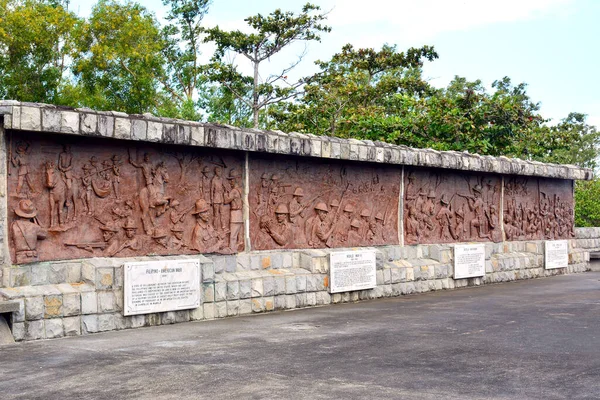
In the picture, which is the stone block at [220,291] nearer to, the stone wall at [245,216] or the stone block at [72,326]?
the stone wall at [245,216]

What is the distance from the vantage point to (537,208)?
2077cm

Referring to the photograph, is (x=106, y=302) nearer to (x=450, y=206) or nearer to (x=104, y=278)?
(x=104, y=278)

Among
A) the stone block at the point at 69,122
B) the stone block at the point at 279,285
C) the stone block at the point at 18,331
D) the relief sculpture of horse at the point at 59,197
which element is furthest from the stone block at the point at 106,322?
the stone block at the point at 279,285

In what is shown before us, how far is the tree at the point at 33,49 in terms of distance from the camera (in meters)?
31.7

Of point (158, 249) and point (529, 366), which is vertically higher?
point (158, 249)

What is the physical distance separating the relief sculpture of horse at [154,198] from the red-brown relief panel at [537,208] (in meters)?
10.2

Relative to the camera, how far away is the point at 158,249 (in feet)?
38.9

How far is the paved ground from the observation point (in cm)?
667

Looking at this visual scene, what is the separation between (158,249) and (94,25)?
2459 centimetres

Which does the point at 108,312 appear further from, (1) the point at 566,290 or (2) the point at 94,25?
(2) the point at 94,25

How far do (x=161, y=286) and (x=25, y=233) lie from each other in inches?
78.3

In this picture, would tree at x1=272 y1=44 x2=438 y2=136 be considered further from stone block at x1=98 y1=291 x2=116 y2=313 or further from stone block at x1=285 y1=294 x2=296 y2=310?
stone block at x1=98 y1=291 x2=116 y2=313

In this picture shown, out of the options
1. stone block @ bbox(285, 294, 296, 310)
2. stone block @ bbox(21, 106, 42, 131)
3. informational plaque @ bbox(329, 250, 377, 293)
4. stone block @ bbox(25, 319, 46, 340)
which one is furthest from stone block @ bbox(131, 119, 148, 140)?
informational plaque @ bbox(329, 250, 377, 293)

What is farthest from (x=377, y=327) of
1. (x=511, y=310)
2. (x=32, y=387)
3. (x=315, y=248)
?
(x=32, y=387)
